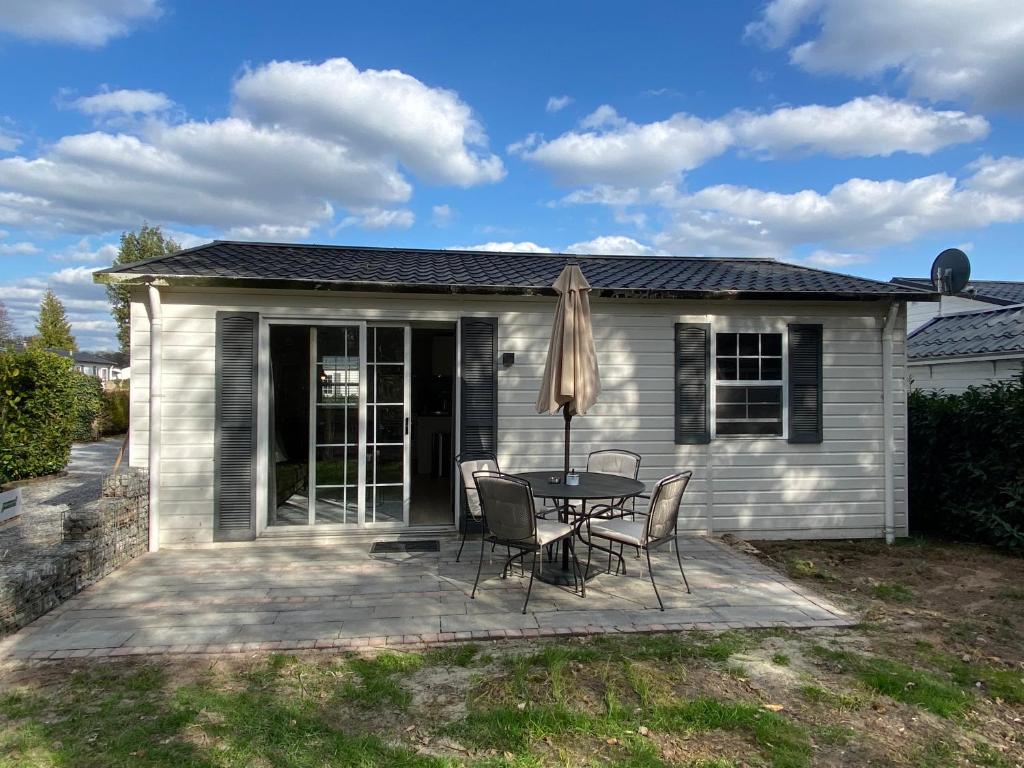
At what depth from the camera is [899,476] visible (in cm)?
620

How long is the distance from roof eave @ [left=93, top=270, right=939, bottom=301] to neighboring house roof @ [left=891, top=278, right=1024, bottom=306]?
851 centimetres

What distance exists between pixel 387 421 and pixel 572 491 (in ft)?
8.22

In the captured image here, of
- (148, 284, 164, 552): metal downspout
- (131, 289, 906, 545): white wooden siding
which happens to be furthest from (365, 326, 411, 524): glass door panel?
(148, 284, 164, 552): metal downspout

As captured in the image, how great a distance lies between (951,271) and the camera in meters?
7.55

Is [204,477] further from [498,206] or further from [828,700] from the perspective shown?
[498,206]

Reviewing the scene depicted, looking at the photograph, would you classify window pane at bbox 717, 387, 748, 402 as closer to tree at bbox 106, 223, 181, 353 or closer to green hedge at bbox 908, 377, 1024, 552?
green hedge at bbox 908, 377, 1024, 552

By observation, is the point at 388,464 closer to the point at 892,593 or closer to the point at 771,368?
Answer: the point at 771,368

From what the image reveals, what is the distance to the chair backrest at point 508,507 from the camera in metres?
3.84

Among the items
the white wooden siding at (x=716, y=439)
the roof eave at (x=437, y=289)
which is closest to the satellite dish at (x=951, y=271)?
the roof eave at (x=437, y=289)

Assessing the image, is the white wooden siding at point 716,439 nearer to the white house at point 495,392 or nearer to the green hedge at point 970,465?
the white house at point 495,392

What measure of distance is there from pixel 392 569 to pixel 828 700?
324cm

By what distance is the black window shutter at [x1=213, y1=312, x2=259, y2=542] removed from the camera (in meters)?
5.46

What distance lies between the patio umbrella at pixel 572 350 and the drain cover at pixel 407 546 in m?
1.76

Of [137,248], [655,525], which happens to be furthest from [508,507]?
[137,248]
